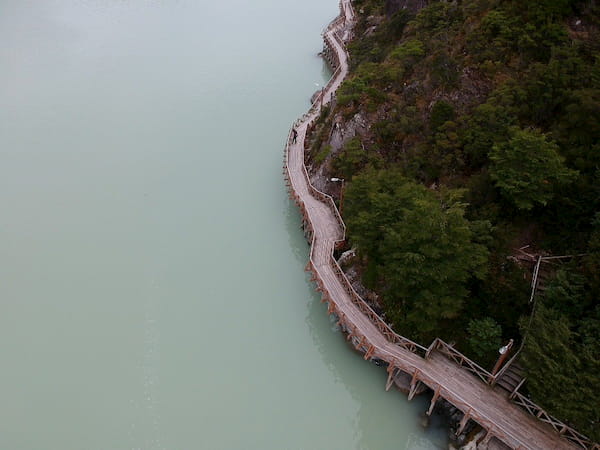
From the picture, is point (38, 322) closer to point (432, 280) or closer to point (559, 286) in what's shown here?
point (432, 280)

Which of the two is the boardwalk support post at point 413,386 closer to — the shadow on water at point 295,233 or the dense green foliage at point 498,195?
the dense green foliage at point 498,195

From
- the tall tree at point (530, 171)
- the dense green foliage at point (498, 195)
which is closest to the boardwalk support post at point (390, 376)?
the dense green foliage at point (498, 195)

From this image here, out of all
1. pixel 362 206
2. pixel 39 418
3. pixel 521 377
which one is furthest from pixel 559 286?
pixel 39 418

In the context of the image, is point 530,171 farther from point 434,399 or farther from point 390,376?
point 390,376

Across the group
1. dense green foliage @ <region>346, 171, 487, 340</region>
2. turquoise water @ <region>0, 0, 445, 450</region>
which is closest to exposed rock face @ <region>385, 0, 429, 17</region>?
turquoise water @ <region>0, 0, 445, 450</region>

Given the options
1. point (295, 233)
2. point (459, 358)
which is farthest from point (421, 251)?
point (295, 233)

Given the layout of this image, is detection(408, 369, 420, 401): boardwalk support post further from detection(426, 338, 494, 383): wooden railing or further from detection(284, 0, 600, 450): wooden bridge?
detection(426, 338, 494, 383): wooden railing
